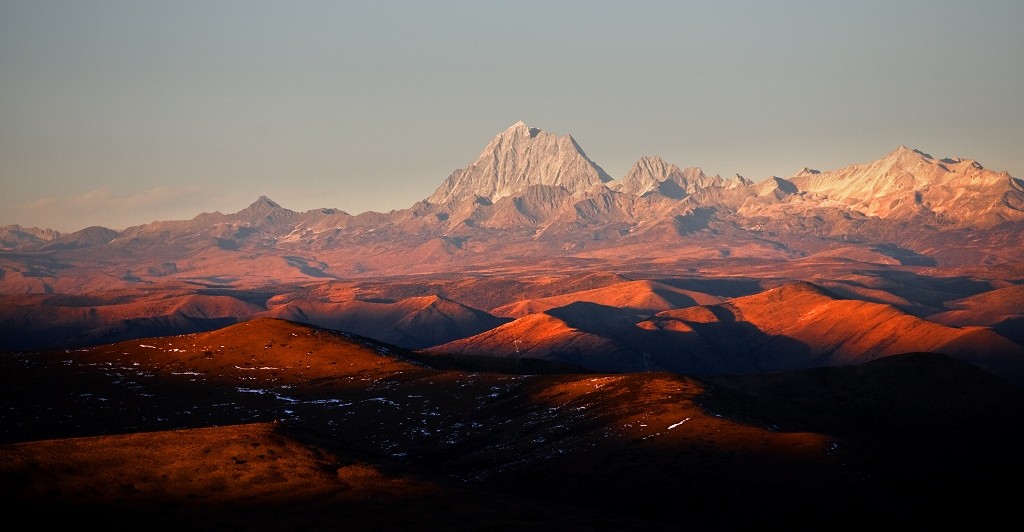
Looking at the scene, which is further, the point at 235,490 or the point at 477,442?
the point at 477,442

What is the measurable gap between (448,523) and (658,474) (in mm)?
41202

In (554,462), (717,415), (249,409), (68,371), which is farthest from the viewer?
(68,371)

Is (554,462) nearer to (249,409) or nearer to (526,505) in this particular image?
(526,505)

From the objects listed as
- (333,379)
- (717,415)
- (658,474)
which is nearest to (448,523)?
(658,474)

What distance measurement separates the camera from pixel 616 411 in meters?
137

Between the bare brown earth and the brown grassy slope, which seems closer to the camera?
the brown grassy slope

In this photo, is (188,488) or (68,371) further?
(68,371)

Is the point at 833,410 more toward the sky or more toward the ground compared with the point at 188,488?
more toward the ground

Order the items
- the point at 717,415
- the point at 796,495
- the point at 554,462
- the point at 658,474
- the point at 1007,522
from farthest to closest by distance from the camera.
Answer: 1. the point at 717,415
2. the point at 554,462
3. the point at 658,474
4. the point at 796,495
5. the point at 1007,522

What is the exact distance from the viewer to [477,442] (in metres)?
135

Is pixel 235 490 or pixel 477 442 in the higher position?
pixel 235 490

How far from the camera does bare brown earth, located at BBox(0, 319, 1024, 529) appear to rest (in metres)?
79.9

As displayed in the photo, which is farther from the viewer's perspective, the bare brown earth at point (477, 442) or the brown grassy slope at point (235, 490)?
the bare brown earth at point (477, 442)

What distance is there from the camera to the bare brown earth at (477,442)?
7994 cm
